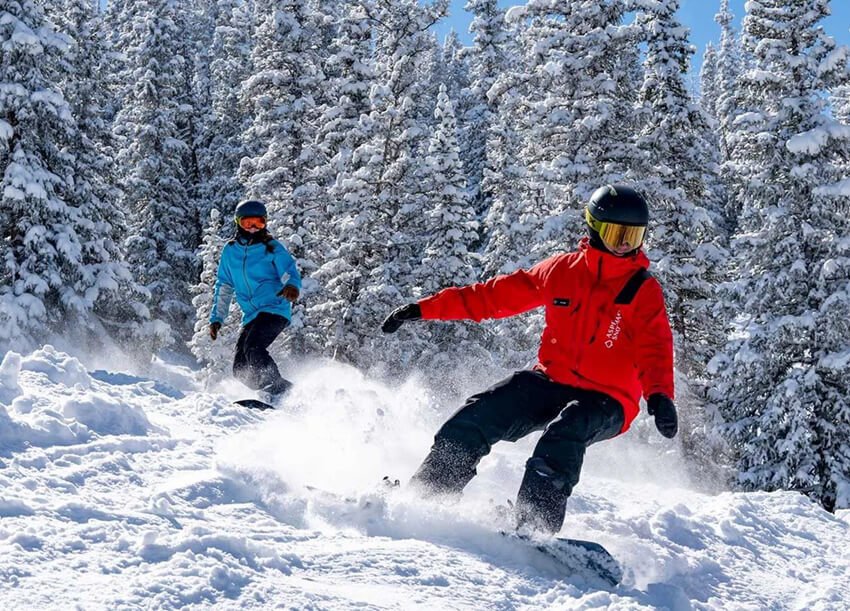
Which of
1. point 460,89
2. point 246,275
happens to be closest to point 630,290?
point 246,275

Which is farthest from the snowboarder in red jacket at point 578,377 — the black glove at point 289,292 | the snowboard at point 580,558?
the black glove at point 289,292

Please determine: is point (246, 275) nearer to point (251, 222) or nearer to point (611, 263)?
point (251, 222)

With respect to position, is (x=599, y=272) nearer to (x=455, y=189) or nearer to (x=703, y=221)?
(x=703, y=221)

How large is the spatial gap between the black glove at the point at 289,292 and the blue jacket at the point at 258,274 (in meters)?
0.15

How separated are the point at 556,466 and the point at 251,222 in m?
5.22

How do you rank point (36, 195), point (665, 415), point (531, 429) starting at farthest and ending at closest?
point (36, 195) → point (531, 429) → point (665, 415)

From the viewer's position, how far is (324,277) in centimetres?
2241

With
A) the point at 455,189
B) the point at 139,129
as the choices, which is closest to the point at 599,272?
the point at 455,189

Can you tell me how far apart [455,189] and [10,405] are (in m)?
18.0

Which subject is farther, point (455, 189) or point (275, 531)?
point (455, 189)

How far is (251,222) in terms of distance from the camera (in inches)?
330

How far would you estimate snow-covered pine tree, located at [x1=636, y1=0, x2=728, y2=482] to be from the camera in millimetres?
17984

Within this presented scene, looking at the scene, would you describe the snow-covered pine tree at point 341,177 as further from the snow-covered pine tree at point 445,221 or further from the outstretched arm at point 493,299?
the outstretched arm at point 493,299

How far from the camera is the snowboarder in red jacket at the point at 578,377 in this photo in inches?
166
